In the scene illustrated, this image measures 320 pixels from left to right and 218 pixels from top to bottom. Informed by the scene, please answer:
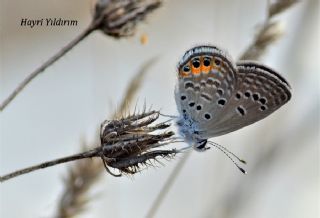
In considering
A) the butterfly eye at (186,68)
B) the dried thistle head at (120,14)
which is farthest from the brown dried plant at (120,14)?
the butterfly eye at (186,68)

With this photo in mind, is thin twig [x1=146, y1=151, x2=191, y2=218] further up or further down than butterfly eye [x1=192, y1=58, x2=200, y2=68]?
further down

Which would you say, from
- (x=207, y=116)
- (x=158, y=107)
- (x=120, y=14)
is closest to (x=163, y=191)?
(x=207, y=116)

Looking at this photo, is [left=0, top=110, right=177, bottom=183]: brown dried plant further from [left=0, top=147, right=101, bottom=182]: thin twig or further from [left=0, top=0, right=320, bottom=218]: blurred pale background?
[left=0, top=0, right=320, bottom=218]: blurred pale background

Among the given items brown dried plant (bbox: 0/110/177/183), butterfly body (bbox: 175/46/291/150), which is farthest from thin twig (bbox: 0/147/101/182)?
butterfly body (bbox: 175/46/291/150)

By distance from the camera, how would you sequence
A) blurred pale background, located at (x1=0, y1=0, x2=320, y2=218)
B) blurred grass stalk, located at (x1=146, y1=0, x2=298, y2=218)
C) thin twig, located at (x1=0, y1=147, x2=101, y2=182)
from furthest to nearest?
blurred pale background, located at (x1=0, y1=0, x2=320, y2=218) < blurred grass stalk, located at (x1=146, y1=0, x2=298, y2=218) < thin twig, located at (x1=0, y1=147, x2=101, y2=182)

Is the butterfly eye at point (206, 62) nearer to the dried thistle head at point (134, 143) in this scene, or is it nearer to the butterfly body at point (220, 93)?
the butterfly body at point (220, 93)

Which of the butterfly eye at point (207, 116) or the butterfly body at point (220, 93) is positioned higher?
the butterfly body at point (220, 93)
